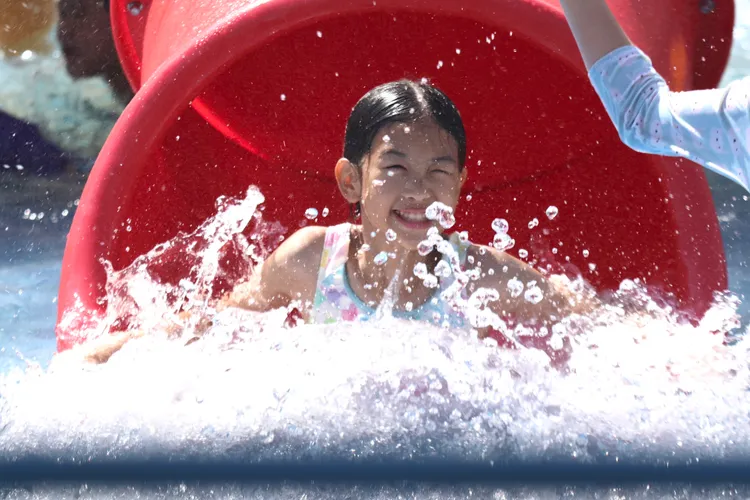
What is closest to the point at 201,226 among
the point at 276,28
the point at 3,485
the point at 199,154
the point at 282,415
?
the point at 199,154

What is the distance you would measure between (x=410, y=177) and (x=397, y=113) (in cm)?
14

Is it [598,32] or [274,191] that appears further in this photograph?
[274,191]

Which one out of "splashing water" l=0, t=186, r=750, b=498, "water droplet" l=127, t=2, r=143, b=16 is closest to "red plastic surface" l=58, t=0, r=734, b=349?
"water droplet" l=127, t=2, r=143, b=16

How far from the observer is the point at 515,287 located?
1784mm

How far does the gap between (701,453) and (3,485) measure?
57 cm

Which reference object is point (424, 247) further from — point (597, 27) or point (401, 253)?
point (597, 27)

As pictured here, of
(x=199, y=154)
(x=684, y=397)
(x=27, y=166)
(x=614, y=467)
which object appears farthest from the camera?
(x=27, y=166)

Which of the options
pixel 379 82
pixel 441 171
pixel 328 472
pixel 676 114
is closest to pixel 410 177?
pixel 441 171

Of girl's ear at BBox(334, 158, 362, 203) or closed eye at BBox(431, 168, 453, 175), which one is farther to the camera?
girl's ear at BBox(334, 158, 362, 203)

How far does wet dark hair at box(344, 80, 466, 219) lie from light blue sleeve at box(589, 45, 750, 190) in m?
0.57

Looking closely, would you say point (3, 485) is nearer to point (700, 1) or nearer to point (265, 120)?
point (265, 120)

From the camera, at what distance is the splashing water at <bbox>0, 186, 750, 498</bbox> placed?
999 millimetres

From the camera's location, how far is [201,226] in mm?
2236

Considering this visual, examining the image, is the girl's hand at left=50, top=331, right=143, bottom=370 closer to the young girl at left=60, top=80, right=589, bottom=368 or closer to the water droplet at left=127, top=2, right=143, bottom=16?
the young girl at left=60, top=80, right=589, bottom=368
